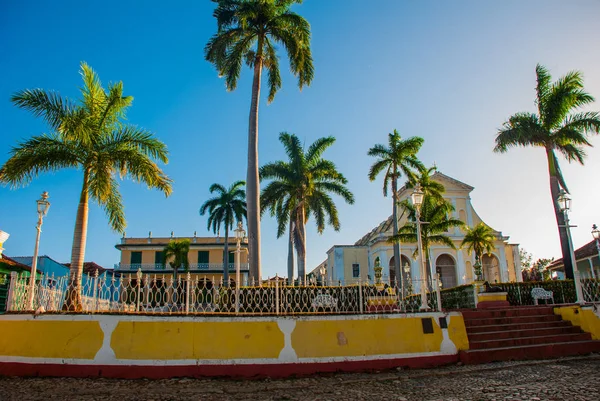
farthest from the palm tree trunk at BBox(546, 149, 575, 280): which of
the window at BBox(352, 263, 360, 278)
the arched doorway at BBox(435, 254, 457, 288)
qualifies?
the window at BBox(352, 263, 360, 278)

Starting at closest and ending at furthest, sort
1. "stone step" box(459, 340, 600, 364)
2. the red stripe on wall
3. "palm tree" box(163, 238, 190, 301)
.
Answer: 1. the red stripe on wall
2. "stone step" box(459, 340, 600, 364)
3. "palm tree" box(163, 238, 190, 301)

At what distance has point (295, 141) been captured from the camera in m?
23.7

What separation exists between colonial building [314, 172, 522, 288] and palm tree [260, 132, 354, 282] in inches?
339

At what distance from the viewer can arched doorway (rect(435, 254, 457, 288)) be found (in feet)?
108

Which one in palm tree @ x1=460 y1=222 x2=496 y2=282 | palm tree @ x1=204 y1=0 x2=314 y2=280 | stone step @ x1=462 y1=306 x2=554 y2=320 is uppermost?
palm tree @ x1=204 y1=0 x2=314 y2=280

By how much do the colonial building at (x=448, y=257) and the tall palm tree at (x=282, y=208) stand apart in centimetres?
968

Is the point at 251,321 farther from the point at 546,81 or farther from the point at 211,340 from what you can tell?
the point at 546,81

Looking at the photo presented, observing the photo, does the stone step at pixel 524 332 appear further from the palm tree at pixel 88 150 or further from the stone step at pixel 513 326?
the palm tree at pixel 88 150

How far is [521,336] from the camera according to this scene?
379 inches

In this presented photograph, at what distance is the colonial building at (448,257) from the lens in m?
32.3

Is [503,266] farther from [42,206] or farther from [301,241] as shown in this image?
[42,206]

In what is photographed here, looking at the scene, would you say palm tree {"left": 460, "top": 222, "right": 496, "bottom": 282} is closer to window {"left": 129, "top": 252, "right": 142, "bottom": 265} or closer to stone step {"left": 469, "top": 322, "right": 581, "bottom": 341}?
stone step {"left": 469, "top": 322, "right": 581, "bottom": 341}

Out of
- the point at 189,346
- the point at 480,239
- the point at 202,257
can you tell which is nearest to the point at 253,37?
the point at 189,346

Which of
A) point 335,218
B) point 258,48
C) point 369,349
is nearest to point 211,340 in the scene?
point 369,349
